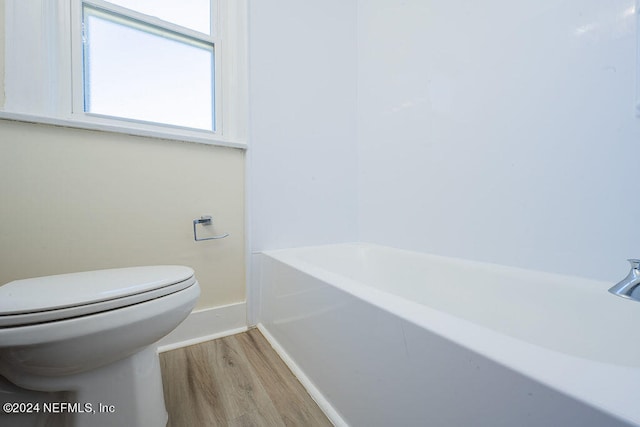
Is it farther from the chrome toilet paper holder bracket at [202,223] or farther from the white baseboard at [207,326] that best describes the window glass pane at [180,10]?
the white baseboard at [207,326]

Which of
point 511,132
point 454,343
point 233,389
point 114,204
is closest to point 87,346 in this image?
point 233,389

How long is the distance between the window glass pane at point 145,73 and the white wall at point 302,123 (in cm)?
27

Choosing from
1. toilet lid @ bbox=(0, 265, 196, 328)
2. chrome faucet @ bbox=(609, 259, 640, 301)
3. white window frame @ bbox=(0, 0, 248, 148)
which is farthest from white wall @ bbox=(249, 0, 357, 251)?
chrome faucet @ bbox=(609, 259, 640, 301)

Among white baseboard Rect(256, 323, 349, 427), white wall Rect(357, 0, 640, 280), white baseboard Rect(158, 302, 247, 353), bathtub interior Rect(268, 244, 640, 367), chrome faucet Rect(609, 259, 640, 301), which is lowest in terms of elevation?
white baseboard Rect(256, 323, 349, 427)

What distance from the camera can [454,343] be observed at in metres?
0.42

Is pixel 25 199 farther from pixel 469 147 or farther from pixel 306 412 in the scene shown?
pixel 469 147

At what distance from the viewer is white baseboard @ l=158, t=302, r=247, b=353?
3.52 ft

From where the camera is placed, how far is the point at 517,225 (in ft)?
3.01

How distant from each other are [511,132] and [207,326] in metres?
1.55

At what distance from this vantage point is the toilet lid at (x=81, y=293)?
485 millimetres

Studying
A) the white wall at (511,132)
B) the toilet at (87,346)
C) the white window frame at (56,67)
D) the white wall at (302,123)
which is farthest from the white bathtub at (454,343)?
the white window frame at (56,67)

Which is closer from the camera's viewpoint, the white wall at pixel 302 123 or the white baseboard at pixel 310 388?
the white baseboard at pixel 310 388

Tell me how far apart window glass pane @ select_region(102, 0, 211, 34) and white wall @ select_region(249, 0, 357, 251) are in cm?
25

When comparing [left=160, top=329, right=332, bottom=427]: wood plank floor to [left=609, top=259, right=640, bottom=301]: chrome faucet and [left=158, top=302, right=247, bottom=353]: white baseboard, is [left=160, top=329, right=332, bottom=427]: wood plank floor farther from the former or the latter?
[left=609, top=259, right=640, bottom=301]: chrome faucet
